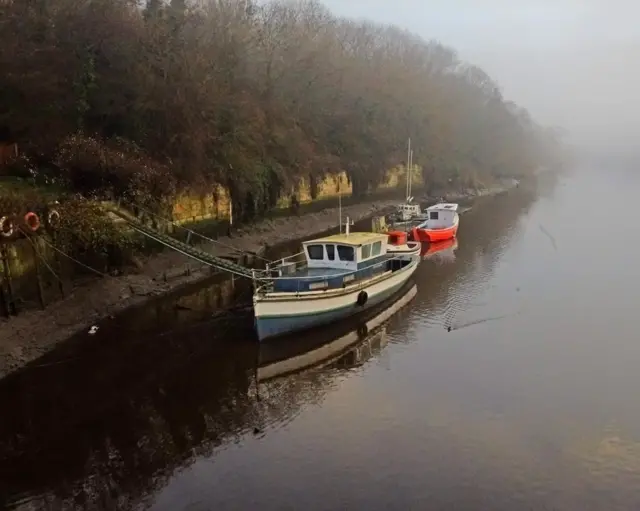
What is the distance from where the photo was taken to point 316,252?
26359mm

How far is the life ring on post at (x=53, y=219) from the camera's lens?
933 inches

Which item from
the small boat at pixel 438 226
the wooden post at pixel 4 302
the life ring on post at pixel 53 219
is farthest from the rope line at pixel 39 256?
the small boat at pixel 438 226

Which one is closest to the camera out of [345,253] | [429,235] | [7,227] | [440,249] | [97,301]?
[7,227]

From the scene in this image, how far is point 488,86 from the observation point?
12150cm

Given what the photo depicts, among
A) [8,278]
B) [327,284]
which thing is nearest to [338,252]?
[327,284]

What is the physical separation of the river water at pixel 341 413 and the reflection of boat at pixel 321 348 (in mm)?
91

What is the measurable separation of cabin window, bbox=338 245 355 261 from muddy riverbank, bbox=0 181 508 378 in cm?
813

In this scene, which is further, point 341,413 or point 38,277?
point 38,277

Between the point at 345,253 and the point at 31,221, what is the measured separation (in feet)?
41.3

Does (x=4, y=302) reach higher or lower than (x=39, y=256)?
lower

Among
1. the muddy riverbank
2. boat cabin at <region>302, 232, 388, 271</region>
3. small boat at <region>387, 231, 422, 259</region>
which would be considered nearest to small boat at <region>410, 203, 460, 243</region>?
small boat at <region>387, 231, 422, 259</region>

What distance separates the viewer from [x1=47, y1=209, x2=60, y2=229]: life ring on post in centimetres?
2370

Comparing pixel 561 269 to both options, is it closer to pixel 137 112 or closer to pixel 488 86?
pixel 137 112

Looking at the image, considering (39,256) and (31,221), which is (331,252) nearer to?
(39,256)
